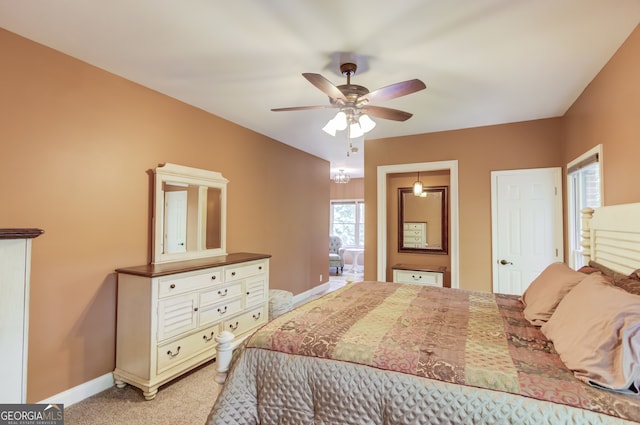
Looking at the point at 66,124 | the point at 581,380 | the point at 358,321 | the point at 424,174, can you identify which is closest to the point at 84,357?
the point at 66,124

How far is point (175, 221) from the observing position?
305 centimetres

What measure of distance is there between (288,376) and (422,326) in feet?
2.55

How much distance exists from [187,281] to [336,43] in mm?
2192

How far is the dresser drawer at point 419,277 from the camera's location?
13.9 ft

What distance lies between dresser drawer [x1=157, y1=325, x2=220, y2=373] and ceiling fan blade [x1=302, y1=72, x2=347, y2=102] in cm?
226

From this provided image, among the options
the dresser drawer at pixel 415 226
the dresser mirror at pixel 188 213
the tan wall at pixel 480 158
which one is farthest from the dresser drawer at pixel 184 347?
the dresser drawer at pixel 415 226

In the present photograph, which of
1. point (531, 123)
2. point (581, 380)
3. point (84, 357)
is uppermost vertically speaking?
point (531, 123)

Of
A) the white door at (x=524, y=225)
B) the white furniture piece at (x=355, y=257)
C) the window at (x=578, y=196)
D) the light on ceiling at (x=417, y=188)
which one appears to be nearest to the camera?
the window at (x=578, y=196)

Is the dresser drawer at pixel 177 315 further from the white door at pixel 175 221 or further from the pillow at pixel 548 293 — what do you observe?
the pillow at pixel 548 293

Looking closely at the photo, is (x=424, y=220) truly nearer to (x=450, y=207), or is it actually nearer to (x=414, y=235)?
(x=414, y=235)

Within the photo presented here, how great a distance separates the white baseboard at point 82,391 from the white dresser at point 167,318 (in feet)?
0.23

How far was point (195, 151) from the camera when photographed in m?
3.34

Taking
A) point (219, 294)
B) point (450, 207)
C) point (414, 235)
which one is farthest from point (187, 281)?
point (414, 235)

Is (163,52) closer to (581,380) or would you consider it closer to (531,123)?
(581,380)
